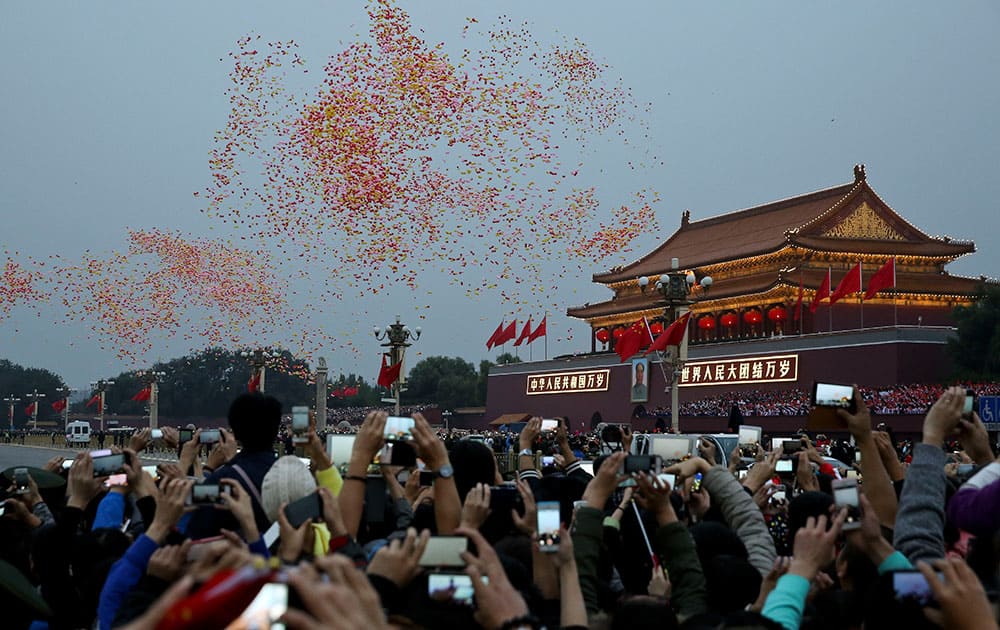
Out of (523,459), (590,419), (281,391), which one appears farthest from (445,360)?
(523,459)

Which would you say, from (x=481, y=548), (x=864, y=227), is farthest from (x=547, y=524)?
(x=864, y=227)

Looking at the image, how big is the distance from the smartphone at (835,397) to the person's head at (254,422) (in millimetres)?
2108

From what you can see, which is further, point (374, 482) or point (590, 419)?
point (590, 419)

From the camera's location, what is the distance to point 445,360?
299ft

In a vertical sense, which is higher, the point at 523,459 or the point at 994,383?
the point at 994,383

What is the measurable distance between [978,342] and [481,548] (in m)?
36.2

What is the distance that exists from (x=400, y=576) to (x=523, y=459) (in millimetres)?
3754

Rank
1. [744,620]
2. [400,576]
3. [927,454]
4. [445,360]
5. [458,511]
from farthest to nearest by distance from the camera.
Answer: [445,360]
[458,511]
[927,454]
[400,576]
[744,620]

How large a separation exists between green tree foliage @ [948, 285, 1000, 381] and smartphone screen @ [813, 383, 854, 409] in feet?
108

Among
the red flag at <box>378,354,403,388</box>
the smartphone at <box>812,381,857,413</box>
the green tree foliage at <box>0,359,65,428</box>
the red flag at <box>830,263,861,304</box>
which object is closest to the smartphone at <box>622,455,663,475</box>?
the smartphone at <box>812,381,857,413</box>

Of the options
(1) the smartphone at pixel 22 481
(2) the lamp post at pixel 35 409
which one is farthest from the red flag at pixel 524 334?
(2) the lamp post at pixel 35 409

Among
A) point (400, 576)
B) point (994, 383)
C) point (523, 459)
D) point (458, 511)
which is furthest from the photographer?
point (994, 383)

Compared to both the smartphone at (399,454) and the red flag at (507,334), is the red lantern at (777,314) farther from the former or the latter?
the smartphone at (399,454)

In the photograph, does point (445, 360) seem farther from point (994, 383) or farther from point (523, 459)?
point (523, 459)
